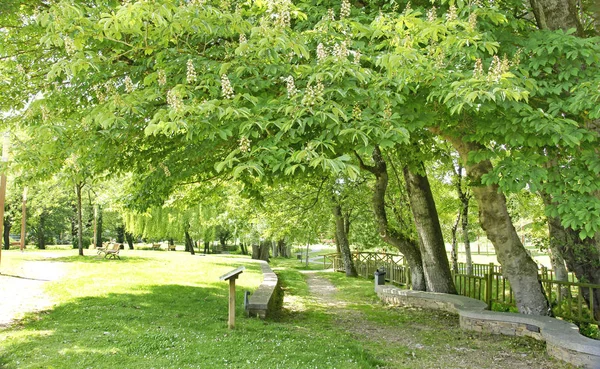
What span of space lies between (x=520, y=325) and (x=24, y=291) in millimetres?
11928

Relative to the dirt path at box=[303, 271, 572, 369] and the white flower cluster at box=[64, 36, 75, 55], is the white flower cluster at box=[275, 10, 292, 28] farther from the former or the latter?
the dirt path at box=[303, 271, 572, 369]

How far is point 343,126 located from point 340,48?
849mm

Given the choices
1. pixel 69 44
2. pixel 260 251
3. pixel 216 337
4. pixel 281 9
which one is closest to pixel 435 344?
pixel 216 337

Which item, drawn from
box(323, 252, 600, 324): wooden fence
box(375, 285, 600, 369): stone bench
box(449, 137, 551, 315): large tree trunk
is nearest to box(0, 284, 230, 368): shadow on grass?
box(375, 285, 600, 369): stone bench

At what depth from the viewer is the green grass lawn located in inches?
251

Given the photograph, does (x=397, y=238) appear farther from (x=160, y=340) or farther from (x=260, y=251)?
(x=260, y=251)

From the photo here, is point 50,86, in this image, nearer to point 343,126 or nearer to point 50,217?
point 343,126

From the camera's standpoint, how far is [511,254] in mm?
9828

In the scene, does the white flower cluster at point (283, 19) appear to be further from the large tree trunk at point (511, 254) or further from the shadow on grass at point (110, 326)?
the large tree trunk at point (511, 254)

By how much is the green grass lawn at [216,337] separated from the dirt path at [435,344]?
0.06ft

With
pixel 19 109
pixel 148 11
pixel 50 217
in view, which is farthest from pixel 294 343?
pixel 50 217

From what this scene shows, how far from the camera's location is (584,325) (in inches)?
374

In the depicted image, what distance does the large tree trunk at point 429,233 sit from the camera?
12547 mm

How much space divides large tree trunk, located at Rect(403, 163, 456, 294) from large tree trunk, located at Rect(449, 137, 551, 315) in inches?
102
